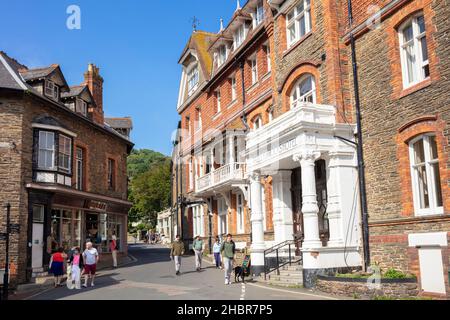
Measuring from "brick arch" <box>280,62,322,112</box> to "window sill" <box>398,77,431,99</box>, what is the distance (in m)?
3.66

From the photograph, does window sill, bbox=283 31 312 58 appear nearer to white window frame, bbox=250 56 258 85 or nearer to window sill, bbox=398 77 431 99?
white window frame, bbox=250 56 258 85

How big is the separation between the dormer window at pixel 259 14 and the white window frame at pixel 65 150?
1081cm

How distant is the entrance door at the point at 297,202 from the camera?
18.7 metres

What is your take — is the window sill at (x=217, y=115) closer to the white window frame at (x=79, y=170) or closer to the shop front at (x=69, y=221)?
the shop front at (x=69, y=221)

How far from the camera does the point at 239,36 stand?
26547 mm

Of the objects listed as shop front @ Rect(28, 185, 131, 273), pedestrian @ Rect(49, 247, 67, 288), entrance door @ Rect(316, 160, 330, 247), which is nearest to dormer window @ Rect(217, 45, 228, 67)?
shop front @ Rect(28, 185, 131, 273)

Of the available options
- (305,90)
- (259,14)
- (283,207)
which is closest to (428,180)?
(305,90)

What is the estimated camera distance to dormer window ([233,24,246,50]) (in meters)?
26.0

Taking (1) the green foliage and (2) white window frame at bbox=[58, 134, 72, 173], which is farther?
(1) the green foliage

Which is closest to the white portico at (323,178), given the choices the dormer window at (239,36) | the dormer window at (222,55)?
the dormer window at (239,36)

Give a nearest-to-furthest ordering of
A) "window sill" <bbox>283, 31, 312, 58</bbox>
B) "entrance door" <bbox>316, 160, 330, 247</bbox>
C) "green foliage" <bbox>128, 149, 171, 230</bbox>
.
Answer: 1. "entrance door" <bbox>316, 160, 330, 247</bbox>
2. "window sill" <bbox>283, 31, 312, 58</bbox>
3. "green foliage" <bbox>128, 149, 171, 230</bbox>

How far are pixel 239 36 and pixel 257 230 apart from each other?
40.2ft
